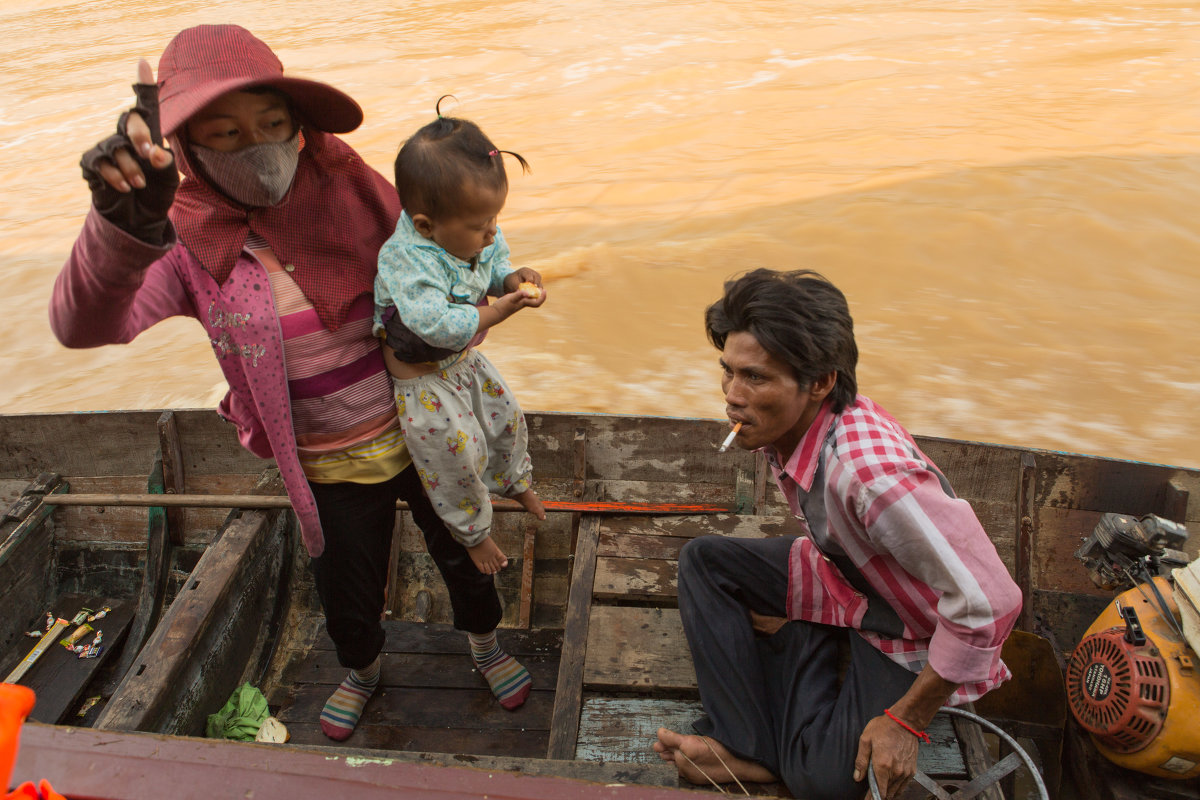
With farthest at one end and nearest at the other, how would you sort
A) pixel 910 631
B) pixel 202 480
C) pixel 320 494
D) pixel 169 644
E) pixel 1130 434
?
pixel 1130 434, pixel 202 480, pixel 169 644, pixel 320 494, pixel 910 631

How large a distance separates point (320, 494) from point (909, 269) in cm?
691

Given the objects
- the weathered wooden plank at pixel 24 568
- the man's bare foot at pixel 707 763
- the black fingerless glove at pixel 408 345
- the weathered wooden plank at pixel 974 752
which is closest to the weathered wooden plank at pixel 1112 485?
the weathered wooden plank at pixel 974 752

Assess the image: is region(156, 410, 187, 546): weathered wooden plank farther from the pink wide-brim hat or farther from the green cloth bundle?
the pink wide-brim hat

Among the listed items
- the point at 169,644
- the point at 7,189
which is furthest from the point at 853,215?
the point at 7,189

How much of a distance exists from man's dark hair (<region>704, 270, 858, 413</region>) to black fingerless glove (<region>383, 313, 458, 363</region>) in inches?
25.3

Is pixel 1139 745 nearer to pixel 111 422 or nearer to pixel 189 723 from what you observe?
pixel 189 723

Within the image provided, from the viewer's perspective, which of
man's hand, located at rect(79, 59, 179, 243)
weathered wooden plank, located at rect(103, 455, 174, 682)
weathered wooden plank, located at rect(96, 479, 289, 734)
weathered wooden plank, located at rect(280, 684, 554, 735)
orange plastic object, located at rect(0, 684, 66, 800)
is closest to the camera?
orange plastic object, located at rect(0, 684, 66, 800)

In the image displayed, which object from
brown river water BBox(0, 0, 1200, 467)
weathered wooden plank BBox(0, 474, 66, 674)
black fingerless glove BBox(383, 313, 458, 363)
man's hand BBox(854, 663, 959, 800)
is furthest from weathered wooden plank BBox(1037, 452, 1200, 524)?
weathered wooden plank BBox(0, 474, 66, 674)

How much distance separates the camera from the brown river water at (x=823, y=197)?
264 inches

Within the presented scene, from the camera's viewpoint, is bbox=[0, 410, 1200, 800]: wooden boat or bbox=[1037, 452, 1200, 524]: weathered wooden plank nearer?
bbox=[0, 410, 1200, 800]: wooden boat

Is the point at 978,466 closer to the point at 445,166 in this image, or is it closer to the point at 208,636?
the point at 445,166

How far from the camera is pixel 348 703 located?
8.35ft

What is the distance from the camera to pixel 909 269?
7.78 metres

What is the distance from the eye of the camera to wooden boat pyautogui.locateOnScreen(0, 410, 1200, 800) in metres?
2.22
